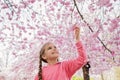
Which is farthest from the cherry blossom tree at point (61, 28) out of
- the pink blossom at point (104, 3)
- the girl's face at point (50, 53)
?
the girl's face at point (50, 53)

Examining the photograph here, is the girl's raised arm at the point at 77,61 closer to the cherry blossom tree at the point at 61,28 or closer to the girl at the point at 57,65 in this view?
the girl at the point at 57,65

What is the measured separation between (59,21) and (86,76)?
9.62 feet

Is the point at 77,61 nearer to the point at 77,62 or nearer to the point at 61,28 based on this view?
the point at 77,62

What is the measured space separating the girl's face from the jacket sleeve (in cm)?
15

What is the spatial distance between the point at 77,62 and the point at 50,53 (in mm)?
352

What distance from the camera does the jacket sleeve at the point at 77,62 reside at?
10.6 feet

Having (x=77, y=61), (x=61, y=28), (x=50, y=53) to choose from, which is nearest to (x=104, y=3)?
(x=61, y=28)

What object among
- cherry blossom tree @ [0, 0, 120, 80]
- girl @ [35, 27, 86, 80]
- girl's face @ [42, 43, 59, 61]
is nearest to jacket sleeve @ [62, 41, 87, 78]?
girl @ [35, 27, 86, 80]

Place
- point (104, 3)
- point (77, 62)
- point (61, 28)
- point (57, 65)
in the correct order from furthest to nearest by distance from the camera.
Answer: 1. point (61, 28)
2. point (104, 3)
3. point (57, 65)
4. point (77, 62)

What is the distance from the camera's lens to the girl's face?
3449mm

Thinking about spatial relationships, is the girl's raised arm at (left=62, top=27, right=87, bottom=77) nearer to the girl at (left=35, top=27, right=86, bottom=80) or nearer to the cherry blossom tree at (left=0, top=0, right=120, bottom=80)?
the girl at (left=35, top=27, right=86, bottom=80)

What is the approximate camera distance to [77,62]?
3.23 m

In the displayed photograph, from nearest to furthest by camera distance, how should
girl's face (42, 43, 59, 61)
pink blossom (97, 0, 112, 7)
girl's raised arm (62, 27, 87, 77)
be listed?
1. girl's raised arm (62, 27, 87, 77)
2. girl's face (42, 43, 59, 61)
3. pink blossom (97, 0, 112, 7)

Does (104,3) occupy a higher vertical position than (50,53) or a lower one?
higher
